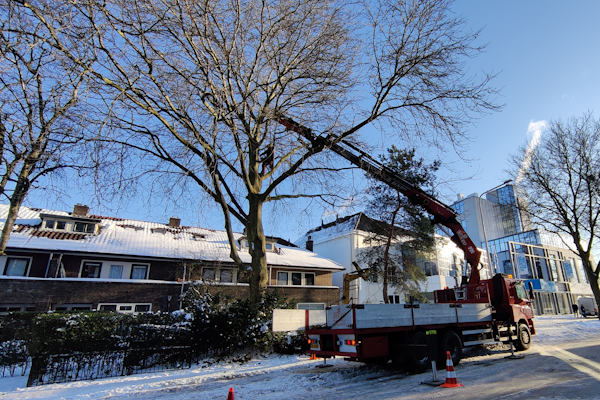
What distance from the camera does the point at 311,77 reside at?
9.67 meters

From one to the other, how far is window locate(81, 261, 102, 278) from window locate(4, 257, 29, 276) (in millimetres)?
2781

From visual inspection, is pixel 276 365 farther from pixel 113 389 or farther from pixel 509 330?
pixel 509 330

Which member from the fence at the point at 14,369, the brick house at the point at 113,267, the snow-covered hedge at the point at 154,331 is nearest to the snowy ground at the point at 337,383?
the fence at the point at 14,369

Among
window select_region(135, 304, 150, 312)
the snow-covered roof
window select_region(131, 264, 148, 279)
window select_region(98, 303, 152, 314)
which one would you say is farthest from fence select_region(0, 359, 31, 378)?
window select_region(131, 264, 148, 279)

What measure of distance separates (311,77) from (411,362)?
8.26 metres

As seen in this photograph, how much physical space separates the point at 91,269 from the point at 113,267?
3.93ft

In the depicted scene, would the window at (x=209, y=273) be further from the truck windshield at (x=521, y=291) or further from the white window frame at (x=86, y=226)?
the truck windshield at (x=521, y=291)

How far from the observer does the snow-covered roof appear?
19.4 m

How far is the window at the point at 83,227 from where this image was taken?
21.7m

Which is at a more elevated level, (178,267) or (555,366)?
(178,267)

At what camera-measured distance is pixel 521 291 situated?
12.8m

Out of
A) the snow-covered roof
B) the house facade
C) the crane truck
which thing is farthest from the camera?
the house facade

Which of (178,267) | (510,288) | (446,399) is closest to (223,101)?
(446,399)

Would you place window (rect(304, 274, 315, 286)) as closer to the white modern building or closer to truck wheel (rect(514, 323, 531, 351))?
truck wheel (rect(514, 323, 531, 351))
